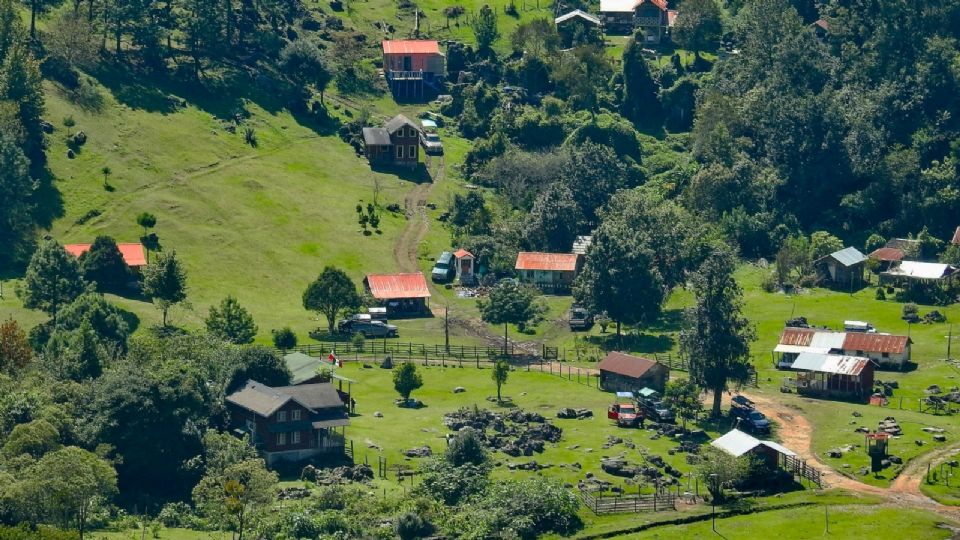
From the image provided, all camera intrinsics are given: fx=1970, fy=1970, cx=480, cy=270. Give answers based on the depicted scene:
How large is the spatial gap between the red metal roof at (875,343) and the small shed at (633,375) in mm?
19840

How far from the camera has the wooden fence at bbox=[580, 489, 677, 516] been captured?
510 feet

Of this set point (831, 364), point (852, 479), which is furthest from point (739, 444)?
point (831, 364)

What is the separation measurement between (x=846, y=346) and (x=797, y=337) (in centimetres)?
A: 536

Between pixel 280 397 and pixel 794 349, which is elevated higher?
pixel 794 349

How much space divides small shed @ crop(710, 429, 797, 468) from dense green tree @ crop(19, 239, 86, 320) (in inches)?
2750

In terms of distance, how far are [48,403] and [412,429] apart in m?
31.4

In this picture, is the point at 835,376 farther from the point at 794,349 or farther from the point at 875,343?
the point at 794,349

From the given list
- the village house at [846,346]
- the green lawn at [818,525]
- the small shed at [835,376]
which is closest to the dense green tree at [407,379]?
the green lawn at [818,525]

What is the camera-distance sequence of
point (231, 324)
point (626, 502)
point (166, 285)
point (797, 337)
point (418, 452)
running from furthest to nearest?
point (166, 285)
point (797, 337)
point (231, 324)
point (418, 452)
point (626, 502)

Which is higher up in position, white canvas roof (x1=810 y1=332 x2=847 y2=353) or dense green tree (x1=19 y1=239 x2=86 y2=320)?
dense green tree (x1=19 y1=239 x2=86 y2=320)

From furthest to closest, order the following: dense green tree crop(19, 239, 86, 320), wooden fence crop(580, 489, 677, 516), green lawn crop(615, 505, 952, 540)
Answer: dense green tree crop(19, 239, 86, 320)
wooden fence crop(580, 489, 677, 516)
green lawn crop(615, 505, 952, 540)

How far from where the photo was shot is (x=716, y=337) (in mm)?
179375

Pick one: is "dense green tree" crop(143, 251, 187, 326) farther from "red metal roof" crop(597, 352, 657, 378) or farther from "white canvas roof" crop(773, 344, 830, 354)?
"white canvas roof" crop(773, 344, 830, 354)

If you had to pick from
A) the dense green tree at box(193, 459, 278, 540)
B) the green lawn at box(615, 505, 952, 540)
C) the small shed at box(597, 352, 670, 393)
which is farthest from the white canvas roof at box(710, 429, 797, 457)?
the dense green tree at box(193, 459, 278, 540)
